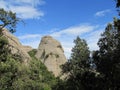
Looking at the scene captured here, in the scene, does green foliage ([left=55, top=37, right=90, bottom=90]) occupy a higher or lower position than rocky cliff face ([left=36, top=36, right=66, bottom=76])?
lower

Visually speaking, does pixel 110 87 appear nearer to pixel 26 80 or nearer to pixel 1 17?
pixel 26 80

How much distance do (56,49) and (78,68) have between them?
237ft

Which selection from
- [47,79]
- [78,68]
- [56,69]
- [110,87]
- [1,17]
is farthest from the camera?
[56,69]

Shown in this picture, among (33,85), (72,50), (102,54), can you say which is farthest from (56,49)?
(33,85)

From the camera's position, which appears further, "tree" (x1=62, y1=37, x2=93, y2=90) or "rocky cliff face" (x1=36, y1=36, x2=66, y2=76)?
"rocky cliff face" (x1=36, y1=36, x2=66, y2=76)

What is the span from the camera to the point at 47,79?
347 ft

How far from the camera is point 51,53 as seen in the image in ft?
426

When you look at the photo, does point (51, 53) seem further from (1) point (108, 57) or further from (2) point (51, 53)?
(1) point (108, 57)

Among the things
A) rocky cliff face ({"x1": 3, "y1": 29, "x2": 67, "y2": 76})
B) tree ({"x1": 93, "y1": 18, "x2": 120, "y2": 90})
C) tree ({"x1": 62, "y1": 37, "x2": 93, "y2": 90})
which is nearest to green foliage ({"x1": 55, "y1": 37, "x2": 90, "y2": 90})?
tree ({"x1": 62, "y1": 37, "x2": 93, "y2": 90})

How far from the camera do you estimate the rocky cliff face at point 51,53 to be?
126 metres

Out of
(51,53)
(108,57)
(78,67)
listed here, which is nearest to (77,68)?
(78,67)

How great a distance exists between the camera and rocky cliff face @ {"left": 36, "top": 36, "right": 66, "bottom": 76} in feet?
412

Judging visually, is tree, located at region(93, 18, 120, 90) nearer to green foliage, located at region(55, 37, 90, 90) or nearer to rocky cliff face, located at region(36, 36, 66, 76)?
green foliage, located at region(55, 37, 90, 90)

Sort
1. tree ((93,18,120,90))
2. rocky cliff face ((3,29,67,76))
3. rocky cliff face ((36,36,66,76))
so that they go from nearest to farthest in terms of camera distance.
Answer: tree ((93,18,120,90)) → rocky cliff face ((3,29,67,76)) → rocky cliff face ((36,36,66,76))
